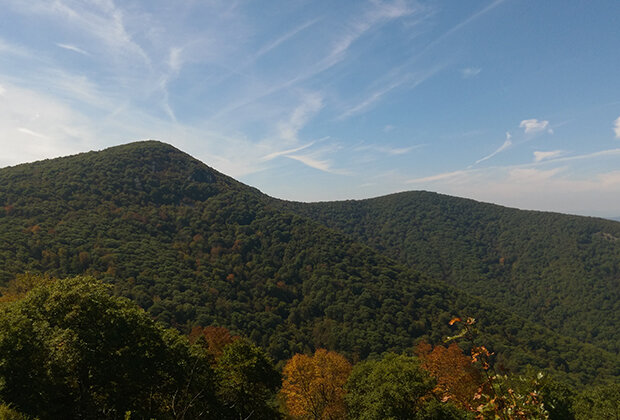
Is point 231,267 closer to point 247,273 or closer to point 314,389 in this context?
point 247,273

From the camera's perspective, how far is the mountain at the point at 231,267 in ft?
276

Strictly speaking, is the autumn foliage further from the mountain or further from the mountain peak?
the mountain peak

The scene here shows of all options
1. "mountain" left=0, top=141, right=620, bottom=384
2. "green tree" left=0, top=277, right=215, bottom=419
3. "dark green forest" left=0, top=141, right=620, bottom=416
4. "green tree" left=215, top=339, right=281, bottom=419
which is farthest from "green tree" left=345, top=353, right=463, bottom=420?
"mountain" left=0, top=141, right=620, bottom=384

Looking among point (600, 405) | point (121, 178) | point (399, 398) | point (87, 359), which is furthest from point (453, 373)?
point (121, 178)

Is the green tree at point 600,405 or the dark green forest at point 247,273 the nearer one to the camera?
the green tree at point 600,405

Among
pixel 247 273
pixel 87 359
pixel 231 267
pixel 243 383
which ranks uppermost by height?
pixel 87 359

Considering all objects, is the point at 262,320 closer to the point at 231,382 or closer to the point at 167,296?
the point at 167,296

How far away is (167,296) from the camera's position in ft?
274

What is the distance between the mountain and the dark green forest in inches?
19.5

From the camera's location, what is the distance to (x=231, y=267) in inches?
4587

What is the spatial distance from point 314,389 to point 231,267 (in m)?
85.4

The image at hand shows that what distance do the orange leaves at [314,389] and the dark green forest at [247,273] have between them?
1754 inches

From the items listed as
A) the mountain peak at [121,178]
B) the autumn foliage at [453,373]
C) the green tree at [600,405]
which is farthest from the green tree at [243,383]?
the mountain peak at [121,178]

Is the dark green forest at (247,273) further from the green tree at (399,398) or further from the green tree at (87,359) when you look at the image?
→ the green tree at (399,398)
